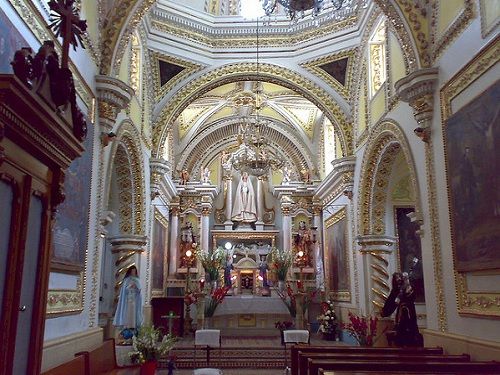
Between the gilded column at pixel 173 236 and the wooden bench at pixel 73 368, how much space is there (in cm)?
1126

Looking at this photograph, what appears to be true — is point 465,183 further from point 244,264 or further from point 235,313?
point 244,264

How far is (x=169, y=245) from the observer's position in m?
17.8

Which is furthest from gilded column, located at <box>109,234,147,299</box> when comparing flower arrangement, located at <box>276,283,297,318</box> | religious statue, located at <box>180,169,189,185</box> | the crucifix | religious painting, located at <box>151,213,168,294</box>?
the crucifix

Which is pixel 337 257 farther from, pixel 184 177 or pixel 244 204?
pixel 184 177

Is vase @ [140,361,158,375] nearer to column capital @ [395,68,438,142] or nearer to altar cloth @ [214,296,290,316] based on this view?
column capital @ [395,68,438,142]

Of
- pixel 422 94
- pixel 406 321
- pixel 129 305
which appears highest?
pixel 422 94

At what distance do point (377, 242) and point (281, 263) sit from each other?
5.80 metres

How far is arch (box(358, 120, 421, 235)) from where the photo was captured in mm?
11273

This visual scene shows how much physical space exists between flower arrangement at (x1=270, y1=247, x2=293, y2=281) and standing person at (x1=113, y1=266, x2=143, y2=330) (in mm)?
8197

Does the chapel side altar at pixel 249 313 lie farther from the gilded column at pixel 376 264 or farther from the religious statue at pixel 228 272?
the gilded column at pixel 376 264

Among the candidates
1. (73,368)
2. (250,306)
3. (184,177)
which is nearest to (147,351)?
(73,368)

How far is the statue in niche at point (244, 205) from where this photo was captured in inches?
787

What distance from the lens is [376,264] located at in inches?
478

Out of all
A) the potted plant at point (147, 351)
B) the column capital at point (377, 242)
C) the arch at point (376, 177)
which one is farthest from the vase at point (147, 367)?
the arch at point (376, 177)
